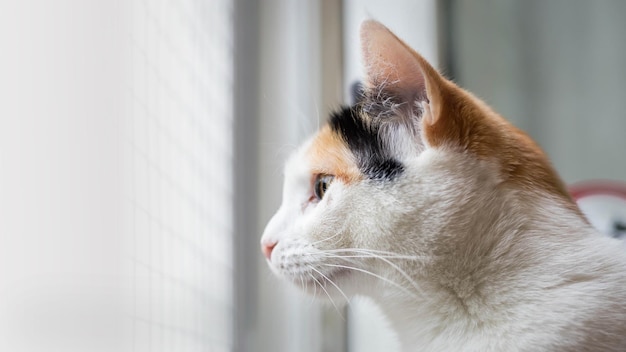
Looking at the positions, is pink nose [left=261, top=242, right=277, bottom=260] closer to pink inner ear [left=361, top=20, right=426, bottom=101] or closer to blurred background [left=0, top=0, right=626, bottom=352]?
blurred background [left=0, top=0, right=626, bottom=352]

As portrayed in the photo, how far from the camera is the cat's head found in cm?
82

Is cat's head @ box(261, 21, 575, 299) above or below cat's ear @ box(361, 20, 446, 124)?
below

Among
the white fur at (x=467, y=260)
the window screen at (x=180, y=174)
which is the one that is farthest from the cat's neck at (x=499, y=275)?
the window screen at (x=180, y=174)

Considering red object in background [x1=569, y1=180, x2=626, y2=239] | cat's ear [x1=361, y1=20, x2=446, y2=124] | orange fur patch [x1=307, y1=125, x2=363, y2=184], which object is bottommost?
red object in background [x1=569, y1=180, x2=626, y2=239]

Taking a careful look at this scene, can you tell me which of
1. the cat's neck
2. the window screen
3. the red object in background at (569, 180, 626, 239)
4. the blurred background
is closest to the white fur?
the cat's neck

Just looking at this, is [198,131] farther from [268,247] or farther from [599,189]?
[599,189]

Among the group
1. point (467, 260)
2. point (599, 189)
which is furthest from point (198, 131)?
point (599, 189)

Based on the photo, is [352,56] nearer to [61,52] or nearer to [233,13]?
[233,13]

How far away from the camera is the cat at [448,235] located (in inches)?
30.4

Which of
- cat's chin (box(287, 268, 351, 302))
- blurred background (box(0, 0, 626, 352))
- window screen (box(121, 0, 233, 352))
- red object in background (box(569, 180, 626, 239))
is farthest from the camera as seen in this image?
red object in background (box(569, 180, 626, 239))

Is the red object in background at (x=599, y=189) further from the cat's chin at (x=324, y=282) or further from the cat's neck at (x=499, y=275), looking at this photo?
the cat's chin at (x=324, y=282)

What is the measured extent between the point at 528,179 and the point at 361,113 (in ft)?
0.79

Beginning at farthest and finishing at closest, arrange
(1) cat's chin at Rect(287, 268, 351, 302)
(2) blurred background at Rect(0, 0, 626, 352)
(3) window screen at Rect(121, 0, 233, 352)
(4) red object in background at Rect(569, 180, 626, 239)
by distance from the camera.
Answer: (4) red object in background at Rect(569, 180, 626, 239), (3) window screen at Rect(121, 0, 233, 352), (1) cat's chin at Rect(287, 268, 351, 302), (2) blurred background at Rect(0, 0, 626, 352)

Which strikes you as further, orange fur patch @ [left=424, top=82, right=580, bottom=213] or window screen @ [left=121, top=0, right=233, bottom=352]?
window screen @ [left=121, top=0, right=233, bottom=352]
